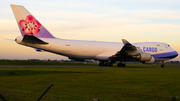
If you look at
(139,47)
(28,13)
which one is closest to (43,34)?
(28,13)

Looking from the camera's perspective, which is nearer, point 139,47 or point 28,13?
point 28,13

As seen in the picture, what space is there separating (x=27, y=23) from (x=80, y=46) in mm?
8765

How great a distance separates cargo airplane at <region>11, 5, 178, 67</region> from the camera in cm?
2831

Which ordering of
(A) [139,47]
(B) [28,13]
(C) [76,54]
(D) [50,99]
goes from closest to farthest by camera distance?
(D) [50,99] → (B) [28,13] → (C) [76,54] → (A) [139,47]

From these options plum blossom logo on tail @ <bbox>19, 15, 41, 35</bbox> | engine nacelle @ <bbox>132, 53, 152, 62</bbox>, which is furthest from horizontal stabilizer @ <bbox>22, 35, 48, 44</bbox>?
engine nacelle @ <bbox>132, 53, 152, 62</bbox>

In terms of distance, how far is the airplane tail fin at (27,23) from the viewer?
2823 centimetres

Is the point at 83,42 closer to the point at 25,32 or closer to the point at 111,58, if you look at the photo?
the point at 111,58

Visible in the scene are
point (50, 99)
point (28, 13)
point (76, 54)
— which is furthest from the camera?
point (76, 54)

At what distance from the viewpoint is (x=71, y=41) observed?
3181 centimetres

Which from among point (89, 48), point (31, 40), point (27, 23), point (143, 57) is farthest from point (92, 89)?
point (89, 48)

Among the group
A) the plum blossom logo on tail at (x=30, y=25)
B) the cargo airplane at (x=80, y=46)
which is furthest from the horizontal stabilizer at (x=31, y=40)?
the plum blossom logo on tail at (x=30, y=25)

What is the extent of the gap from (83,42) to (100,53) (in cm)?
344

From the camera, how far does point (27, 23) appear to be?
28.9 metres

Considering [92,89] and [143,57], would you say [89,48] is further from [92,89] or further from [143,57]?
[92,89]
